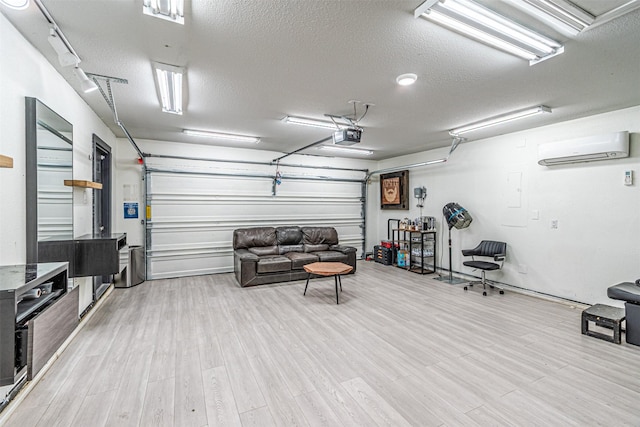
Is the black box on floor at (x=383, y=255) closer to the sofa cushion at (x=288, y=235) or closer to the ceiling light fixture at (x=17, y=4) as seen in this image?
the sofa cushion at (x=288, y=235)

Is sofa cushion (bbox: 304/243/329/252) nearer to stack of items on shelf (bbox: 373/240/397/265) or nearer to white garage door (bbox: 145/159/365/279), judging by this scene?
white garage door (bbox: 145/159/365/279)

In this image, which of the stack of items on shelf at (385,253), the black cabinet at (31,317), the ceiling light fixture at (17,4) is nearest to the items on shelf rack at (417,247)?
the stack of items on shelf at (385,253)

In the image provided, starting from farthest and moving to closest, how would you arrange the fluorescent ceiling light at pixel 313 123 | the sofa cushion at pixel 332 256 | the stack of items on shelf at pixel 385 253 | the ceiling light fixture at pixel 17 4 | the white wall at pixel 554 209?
the stack of items on shelf at pixel 385 253 → the sofa cushion at pixel 332 256 → the fluorescent ceiling light at pixel 313 123 → the white wall at pixel 554 209 → the ceiling light fixture at pixel 17 4

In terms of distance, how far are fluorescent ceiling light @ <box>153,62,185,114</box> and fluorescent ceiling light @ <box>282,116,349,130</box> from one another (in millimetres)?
1392

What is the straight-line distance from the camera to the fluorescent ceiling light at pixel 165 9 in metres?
1.74

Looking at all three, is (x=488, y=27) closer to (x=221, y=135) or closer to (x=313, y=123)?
(x=313, y=123)

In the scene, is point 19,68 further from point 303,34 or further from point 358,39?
point 358,39

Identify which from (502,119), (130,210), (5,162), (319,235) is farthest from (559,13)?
(130,210)

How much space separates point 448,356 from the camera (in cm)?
267

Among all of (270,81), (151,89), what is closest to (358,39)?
(270,81)

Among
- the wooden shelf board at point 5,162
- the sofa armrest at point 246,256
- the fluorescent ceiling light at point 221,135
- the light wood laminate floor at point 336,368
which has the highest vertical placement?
the fluorescent ceiling light at point 221,135

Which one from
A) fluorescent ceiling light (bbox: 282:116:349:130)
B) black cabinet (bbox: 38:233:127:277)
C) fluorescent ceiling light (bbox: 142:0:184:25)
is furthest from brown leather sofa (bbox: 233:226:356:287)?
fluorescent ceiling light (bbox: 142:0:184:25)

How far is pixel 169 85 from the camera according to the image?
9.46ft

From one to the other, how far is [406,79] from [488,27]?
3.08ft
